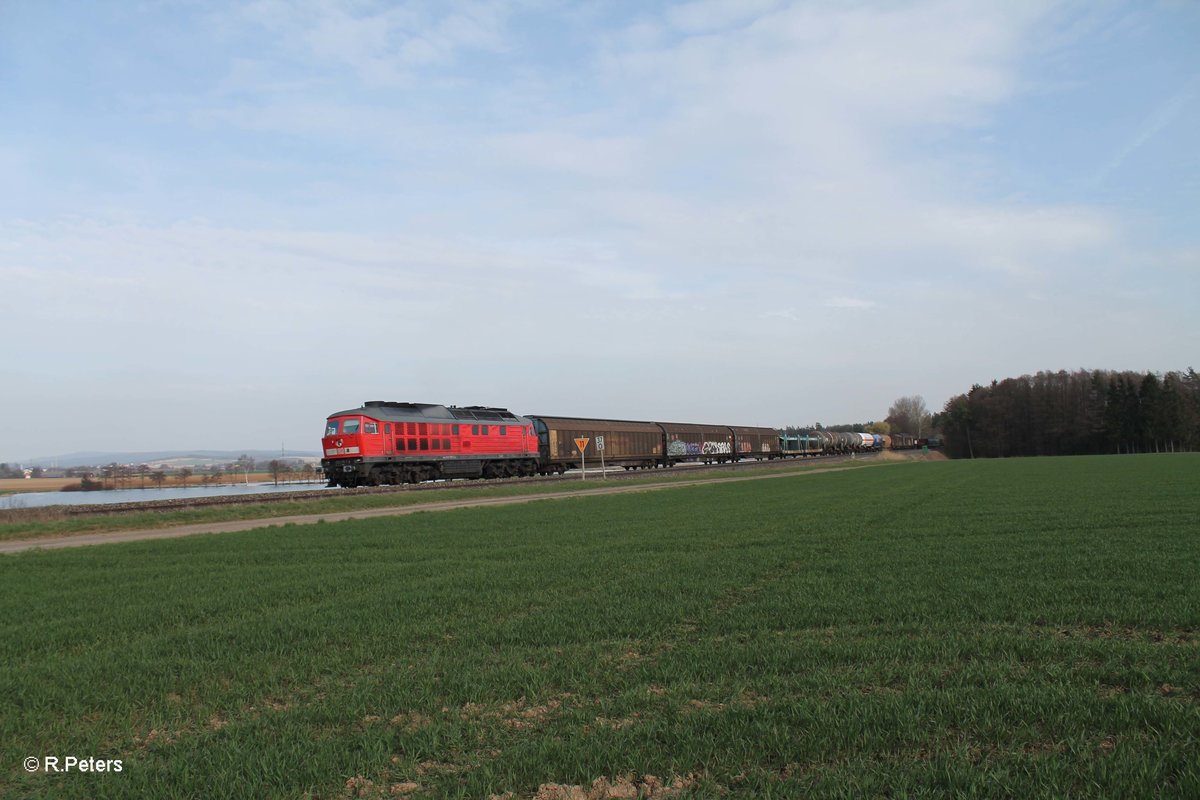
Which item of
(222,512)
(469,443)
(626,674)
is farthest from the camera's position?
(469,443)

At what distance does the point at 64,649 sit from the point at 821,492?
2711 centimetres

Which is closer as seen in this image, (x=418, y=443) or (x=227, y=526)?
(x=227, y=526)

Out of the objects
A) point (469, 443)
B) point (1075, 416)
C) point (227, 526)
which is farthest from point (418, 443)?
point (1075, 416)

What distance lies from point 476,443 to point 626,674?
38.6 m

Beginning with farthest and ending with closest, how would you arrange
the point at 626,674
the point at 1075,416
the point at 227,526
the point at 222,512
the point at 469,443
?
the point at 1075,416, the point at 469,443, the point at 222,512, the point at 227,526, the point at 626,674

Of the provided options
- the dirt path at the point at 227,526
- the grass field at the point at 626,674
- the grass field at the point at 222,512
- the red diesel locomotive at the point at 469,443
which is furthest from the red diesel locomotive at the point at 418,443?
the grass field at the point at 626,674

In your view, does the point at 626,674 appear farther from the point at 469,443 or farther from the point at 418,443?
the point at 469,443

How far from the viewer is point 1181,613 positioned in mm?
7785

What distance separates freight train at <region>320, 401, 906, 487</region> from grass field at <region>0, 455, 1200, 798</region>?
78.7 feet

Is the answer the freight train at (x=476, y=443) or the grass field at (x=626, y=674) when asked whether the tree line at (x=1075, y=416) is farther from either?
the grass field at (x=626, y=674)

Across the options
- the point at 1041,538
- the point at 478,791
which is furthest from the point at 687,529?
the point at 478,791

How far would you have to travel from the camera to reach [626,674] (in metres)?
6.46

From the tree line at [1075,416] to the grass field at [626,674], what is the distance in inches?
4972

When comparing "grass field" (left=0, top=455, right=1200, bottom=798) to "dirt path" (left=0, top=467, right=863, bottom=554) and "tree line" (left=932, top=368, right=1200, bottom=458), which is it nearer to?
"dirt path" (left=0, top=467, right=863, bottom=554)
